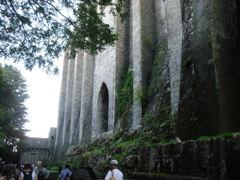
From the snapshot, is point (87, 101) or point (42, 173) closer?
point (42, 173)

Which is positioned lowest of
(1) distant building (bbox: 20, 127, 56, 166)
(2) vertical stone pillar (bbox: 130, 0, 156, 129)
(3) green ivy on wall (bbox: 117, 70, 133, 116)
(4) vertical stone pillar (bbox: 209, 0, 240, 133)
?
(1) distant building (bbox: 20, 127, 56, 166)

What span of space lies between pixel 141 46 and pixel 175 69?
382cm

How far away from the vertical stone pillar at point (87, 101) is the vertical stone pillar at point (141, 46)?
761cm

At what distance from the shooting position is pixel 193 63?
516 centimetres

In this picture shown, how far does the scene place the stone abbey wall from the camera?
459 centimetres

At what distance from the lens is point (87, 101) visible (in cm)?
2173

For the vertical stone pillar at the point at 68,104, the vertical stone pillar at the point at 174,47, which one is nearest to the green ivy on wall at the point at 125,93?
the vertical stone pillar at the point at 174,47

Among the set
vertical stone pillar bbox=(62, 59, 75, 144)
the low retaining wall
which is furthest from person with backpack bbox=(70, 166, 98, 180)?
vertical stone pillar bbox=(62, 59, 75, 144)

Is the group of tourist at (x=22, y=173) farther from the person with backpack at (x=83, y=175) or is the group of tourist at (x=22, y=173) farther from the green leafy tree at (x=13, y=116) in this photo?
the green leafy tree at (x=13, y=116)

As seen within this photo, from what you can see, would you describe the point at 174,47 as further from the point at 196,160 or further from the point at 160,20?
the point at 196,160

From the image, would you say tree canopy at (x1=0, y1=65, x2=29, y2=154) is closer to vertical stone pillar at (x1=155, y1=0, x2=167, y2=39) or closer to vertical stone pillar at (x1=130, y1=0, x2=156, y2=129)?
vertical stone pillar at (x1=130, y1=0, x2=156, y2=129)

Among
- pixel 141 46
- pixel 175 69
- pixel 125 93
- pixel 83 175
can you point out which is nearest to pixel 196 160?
pixel 83 175

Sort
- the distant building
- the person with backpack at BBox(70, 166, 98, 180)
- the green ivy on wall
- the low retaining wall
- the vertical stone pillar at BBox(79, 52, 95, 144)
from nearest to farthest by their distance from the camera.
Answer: the person with backpack at BBox(70, 166, 98, 180) → the low retaining wall → the green ivy on wall → the vertical stone pillar at BBox(79, 52, 95, 144) → the distant building

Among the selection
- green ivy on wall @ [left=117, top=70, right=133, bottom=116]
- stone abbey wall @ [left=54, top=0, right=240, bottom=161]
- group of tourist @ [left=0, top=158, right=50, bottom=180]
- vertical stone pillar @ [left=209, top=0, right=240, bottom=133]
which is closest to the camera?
group of tourist @ [left=0, top=158, right=50, bottom=180]
